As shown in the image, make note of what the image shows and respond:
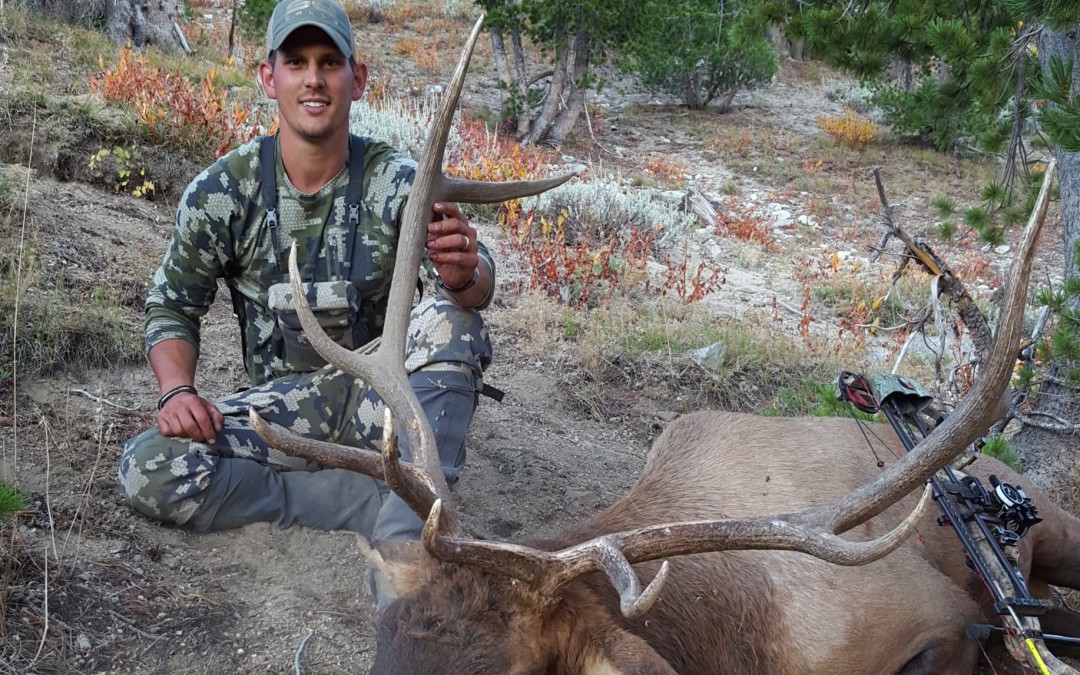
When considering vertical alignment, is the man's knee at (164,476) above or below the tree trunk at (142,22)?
below

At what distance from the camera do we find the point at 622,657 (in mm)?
2215

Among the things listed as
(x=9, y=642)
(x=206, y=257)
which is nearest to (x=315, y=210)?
(x=206, y=257)

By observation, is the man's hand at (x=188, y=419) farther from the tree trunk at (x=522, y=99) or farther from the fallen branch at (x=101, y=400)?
the tree trunk at (x=522, y=99)

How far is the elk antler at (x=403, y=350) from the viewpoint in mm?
2629

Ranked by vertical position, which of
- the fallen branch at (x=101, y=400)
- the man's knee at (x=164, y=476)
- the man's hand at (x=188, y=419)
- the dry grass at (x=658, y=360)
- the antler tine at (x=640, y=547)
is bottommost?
the dry grass at (x=658, y=360)

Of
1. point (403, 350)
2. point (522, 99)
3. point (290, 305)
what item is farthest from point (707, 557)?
point (522, 99)

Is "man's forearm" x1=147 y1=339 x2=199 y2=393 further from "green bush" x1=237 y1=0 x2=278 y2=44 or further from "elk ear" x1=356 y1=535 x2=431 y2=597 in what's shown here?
"green bush" x1=237 y1=0 x2=278 y2=44

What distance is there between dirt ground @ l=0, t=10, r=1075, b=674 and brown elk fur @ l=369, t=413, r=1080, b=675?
92 cm

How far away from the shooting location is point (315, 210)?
4039mm

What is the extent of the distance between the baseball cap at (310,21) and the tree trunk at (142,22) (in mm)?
7391

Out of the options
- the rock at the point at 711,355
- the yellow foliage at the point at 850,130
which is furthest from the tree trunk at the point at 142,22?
the yellow foliage at the point at 850,130

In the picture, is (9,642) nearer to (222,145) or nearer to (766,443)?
(766,443)

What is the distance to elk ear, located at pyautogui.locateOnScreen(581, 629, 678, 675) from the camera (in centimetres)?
218

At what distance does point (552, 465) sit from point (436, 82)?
13698mm
